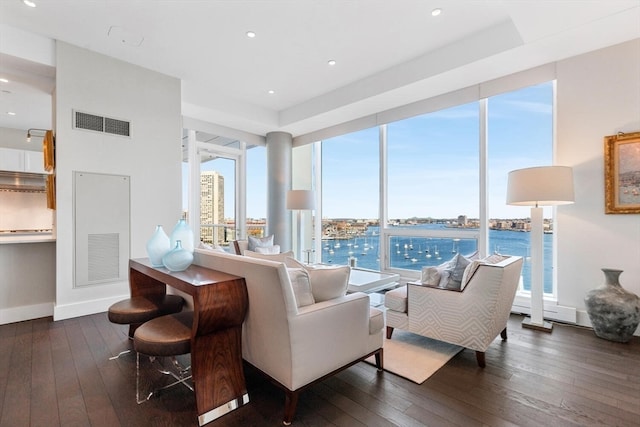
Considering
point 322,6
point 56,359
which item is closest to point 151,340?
point 56,359

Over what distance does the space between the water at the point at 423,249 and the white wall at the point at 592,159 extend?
313 millimetres

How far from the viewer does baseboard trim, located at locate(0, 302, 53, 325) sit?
132 inches

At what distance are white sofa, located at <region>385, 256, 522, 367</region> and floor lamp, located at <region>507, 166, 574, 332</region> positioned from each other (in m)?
0.71

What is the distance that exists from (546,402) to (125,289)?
4503mm

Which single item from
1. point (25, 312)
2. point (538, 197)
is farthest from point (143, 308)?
point (538, 197)

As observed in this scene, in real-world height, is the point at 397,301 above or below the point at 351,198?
below

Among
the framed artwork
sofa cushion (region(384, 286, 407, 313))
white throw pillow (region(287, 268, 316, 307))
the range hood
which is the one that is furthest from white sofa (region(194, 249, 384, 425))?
the range hood

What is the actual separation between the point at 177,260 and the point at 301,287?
947 millimetres

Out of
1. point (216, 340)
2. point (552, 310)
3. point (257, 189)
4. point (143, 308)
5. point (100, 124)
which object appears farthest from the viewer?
point (257, 189)

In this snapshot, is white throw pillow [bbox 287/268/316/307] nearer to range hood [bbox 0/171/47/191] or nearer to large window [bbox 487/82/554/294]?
large window [bbox 487/82/554/294]

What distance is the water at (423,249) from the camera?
3.78 meters

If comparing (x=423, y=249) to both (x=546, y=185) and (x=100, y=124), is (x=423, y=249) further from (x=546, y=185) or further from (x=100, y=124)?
(x=100, y=124)

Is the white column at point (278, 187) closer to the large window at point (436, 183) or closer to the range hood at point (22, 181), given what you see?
the large window at point (436, 183)

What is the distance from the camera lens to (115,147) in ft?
12.8
